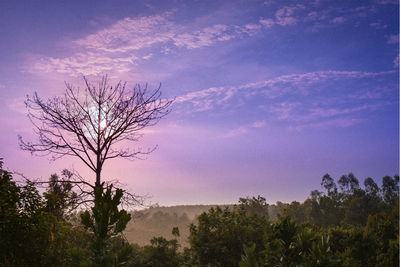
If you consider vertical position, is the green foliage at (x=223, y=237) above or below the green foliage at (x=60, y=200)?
below

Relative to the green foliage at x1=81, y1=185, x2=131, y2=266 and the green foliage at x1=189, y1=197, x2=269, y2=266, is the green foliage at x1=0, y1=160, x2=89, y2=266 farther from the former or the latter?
the green foliage at x1=189, y1=197, x2=269, y2=266

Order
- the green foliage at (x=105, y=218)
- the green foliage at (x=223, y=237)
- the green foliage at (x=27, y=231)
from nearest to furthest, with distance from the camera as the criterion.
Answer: the green foliage at (x=105, y=218)
the green foliage at (x=27, y=231)
the green foliage at (x=223, y=237)

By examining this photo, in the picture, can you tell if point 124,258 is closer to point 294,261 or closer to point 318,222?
point 294,261

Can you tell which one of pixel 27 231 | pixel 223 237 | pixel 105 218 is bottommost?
pixel 223 237

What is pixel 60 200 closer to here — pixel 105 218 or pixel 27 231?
pixel 27 231

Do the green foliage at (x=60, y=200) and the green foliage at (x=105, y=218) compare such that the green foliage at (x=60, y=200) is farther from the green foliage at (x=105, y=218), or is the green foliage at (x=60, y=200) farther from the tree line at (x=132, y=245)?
the green foliage at (x=105, y=218)

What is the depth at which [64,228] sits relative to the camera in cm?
1083

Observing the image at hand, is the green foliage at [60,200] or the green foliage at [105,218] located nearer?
the green foliage at [105,218]

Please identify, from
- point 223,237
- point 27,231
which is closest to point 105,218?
point 27,231

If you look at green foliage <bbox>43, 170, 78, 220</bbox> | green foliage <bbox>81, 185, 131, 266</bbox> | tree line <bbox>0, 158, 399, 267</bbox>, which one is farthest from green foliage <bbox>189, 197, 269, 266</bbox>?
green foliage <bbox>81, 185, 131, 266</bbox>

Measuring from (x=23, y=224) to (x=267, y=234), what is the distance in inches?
313

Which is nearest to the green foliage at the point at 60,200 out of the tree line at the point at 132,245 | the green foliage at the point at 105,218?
the tree line at the point at 132,245

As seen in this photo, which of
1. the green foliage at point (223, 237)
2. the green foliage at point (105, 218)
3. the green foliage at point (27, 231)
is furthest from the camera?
the green foliage at point (223, 237)

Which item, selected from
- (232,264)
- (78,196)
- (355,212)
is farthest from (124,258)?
(355,212)
